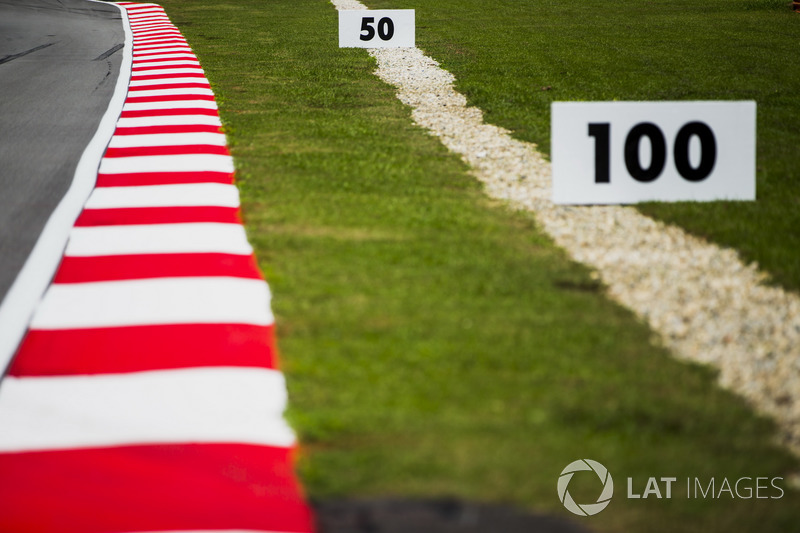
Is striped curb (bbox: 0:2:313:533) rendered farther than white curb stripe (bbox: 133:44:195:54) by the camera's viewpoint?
No

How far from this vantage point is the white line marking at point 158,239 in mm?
5629

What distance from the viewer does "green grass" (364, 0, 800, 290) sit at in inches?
241

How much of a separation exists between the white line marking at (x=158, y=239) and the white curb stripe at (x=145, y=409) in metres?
1.79

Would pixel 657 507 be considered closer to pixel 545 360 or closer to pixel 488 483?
pixel 488 483

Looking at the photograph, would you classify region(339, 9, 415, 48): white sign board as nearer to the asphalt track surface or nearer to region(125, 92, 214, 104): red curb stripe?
the asphalt track surface

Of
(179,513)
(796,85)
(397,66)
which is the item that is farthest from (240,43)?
(179,513)

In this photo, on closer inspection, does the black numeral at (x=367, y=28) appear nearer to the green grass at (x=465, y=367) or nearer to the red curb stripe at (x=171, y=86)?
the red curb stripe at (x=171, y=86)

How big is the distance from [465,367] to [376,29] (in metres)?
13.3

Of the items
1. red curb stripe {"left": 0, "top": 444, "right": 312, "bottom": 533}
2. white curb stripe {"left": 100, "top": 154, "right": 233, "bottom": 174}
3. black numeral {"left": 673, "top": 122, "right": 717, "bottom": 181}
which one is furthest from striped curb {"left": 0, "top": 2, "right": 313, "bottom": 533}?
black numeral {"left": 673, "top": 122, "right": 717, "bottom": 181}

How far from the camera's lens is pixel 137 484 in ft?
10.1

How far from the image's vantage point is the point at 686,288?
4.81 m

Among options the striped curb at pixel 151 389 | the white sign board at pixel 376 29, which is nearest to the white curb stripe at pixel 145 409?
the striped curb at pixel 151 389

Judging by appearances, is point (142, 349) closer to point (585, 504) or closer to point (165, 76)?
point (585, 504)

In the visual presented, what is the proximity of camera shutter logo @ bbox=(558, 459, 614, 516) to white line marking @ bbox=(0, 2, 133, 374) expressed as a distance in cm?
260
